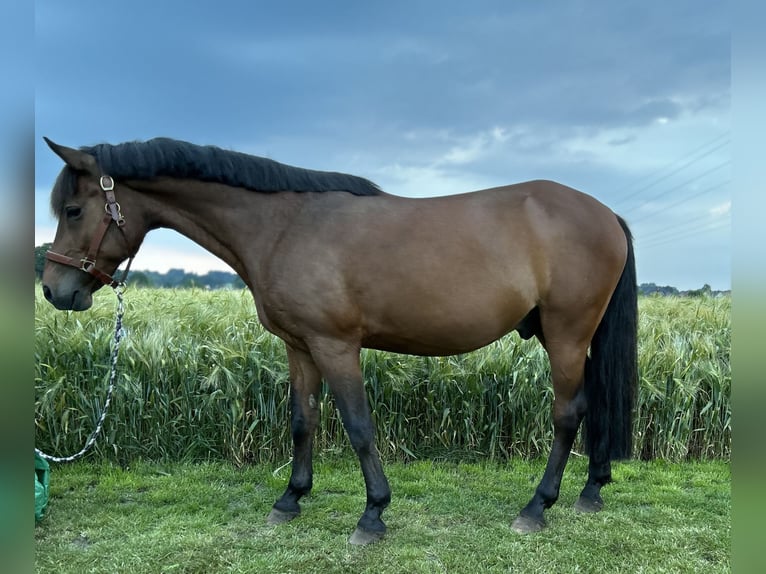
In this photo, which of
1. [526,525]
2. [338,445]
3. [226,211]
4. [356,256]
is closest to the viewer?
[356,256]

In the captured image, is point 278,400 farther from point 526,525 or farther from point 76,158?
point 76,158

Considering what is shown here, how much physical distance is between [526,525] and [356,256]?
1960mm

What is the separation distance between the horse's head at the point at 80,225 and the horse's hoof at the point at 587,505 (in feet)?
11.2

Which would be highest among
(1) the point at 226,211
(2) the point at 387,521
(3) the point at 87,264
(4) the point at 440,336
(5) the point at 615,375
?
(1) the point at 226,211

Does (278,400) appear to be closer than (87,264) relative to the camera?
No

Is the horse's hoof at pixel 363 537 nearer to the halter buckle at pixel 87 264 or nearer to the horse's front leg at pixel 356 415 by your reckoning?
the horse's front leg at pixel 356 415

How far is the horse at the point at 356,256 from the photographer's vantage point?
2910 mm

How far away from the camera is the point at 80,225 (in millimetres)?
2908

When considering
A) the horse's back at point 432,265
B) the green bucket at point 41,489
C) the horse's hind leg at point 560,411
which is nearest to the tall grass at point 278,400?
the green bucket at point 41,489

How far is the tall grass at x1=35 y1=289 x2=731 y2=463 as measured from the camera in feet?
14.7

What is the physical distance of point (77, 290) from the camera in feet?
9.71

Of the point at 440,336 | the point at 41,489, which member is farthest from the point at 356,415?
the point at 41,489

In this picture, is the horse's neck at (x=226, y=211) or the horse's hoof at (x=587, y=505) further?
the horse's hoof at (x=587, y=505)

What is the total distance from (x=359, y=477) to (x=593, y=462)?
1755 mm
